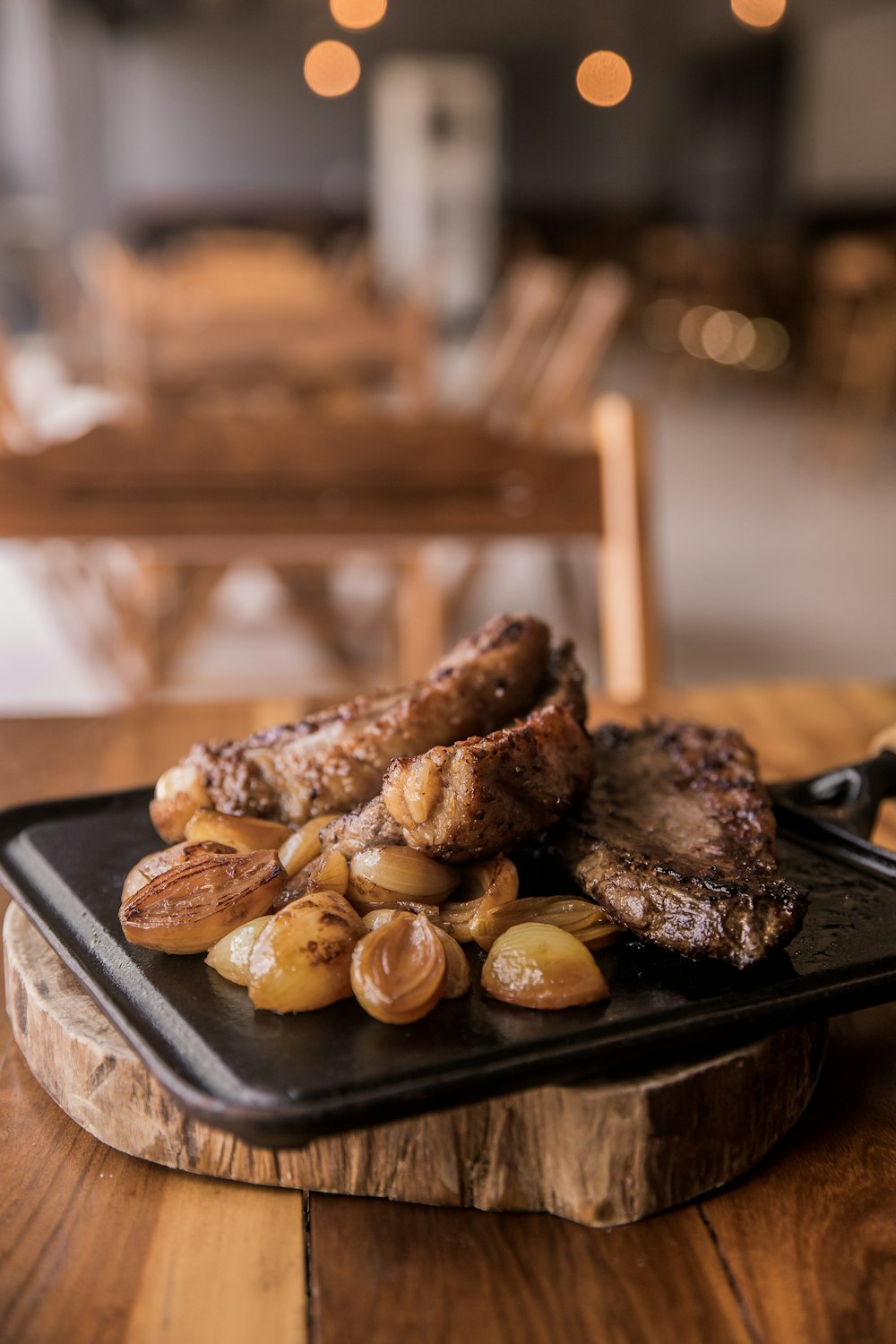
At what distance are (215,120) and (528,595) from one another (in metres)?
14.2

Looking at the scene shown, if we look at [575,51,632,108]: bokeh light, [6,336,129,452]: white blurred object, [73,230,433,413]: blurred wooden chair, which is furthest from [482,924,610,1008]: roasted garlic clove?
[575,51,632,108]: bokeh light

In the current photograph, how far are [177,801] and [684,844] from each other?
1.33 feet

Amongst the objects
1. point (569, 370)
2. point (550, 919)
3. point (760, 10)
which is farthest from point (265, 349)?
point (760, 10)

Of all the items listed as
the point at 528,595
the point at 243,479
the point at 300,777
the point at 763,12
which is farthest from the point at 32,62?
the point at 300,777

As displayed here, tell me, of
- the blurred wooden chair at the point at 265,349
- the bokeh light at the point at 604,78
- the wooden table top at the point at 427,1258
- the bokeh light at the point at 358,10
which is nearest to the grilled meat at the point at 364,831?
the wooden table top at the point at 427,1258

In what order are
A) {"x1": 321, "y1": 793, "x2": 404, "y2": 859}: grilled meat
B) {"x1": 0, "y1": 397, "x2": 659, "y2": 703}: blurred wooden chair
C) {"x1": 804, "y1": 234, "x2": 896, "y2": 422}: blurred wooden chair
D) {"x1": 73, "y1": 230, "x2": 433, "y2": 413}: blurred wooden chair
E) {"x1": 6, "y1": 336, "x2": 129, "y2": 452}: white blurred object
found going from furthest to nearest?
{"x1": 804, "y1": 234, "x2": 896, "y2": 422}: blurred wooden chair
{"x1": 73, "y1": 230, "x2": 433, "y2": 413}: blurred wooden chair
{"x1": 6, "y1": 336, "x2": 129, "y2": 452}: white blurred object
{"x1": 0, "y1": 397, "x2": 659, "y2": 703}: blurred wooden chair
{"x1": 321, "y1": 793, "x2": 404, "y2": 859}: grilled meat

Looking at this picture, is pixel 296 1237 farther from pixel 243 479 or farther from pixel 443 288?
pixel 443 288

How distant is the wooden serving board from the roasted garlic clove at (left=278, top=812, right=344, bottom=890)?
0.19 metres

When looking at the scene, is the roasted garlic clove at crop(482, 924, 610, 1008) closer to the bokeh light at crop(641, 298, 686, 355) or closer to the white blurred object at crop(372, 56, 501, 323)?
the bokeh light at crop(641, 298, 686, 355)

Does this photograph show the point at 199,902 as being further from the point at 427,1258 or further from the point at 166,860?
the point at 427,1258

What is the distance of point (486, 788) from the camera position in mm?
900

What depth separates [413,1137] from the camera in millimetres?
792

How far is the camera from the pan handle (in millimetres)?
1132

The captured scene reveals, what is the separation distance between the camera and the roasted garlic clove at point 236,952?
0.84m
